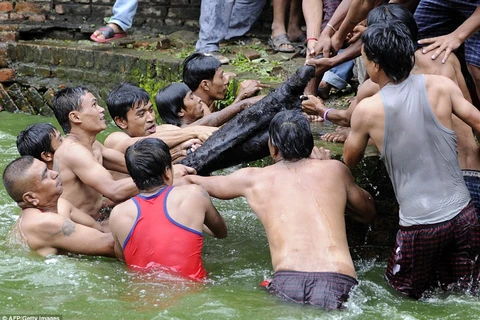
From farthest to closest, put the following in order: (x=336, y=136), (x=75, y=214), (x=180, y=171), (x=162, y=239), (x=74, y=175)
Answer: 1. (x=336, y=136)
2. (x=74, y=175)
3. (x=75, y=214)
4. (x=180, y=171)
5. (x=162, y=239)

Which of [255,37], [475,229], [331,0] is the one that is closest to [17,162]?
[475,229]

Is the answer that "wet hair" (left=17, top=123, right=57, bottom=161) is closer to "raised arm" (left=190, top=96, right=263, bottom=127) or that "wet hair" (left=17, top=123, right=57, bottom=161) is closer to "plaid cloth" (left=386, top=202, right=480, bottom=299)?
"raised arm" (left=190, top=96, right=263, bottom=127)

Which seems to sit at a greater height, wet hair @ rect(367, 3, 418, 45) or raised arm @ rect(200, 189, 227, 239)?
wet hair @ rect(367, 3, 418, 45)

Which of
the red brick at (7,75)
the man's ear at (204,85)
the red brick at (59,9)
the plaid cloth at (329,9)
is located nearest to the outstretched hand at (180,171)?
the man's ear at (204,85)

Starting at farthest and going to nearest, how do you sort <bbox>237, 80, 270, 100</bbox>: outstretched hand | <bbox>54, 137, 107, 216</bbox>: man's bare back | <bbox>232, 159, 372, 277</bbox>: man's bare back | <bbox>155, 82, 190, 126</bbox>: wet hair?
<bbox>237, 80, 270, 100</bbox>: outstretched hand
<bbox>155, 82, 190, 126</bbox>: wet hair
<bbox>54, 137, 107, 216</bbox>: man's bare back
<bbox>232, 159, 372, 277</bbox>: man's bare back

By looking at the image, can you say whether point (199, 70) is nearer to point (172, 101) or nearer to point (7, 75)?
point (172, 101)

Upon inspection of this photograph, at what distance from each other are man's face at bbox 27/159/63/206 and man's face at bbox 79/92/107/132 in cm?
65

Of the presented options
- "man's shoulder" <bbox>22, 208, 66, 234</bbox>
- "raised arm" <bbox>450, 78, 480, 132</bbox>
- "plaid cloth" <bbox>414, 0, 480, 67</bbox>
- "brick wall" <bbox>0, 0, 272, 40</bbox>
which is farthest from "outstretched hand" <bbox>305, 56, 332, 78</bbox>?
"brick wall" <bbox>0, 0, 272, 40</bbox>

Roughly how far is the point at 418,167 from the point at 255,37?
535 centimetres

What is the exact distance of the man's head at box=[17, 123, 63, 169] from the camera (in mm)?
5754

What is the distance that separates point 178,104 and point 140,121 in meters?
0.59

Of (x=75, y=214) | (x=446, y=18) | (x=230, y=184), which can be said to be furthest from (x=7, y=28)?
(x=446, y=18)

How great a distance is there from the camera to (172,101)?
254 inches

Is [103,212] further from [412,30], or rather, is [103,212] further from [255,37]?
[255,37]
